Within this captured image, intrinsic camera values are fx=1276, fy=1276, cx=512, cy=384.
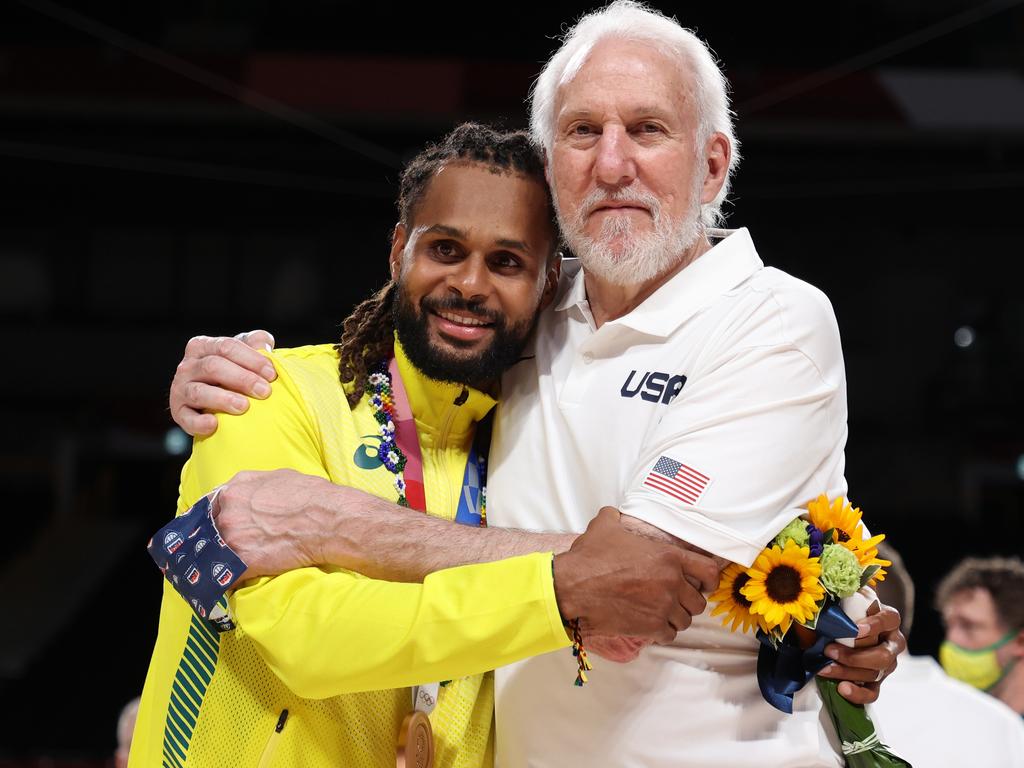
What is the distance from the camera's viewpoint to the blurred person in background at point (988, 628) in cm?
480

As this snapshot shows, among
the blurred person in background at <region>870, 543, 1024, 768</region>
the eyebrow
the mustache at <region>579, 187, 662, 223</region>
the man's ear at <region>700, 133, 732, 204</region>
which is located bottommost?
the blurred person in background at <region>870, 543, 1024, 768</region>

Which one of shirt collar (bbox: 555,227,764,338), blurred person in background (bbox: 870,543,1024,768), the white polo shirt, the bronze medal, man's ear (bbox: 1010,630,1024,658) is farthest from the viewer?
man's ear (bbox: 1010,630,1024,658)

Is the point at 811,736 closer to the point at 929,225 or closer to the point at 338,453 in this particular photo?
the point at 338,453

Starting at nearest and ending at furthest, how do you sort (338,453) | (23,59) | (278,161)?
(338,453)
(23,59)
(278,161)

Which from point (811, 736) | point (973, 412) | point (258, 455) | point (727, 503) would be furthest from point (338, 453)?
point (973, 412)

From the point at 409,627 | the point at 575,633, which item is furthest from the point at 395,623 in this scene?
the point at 575,633

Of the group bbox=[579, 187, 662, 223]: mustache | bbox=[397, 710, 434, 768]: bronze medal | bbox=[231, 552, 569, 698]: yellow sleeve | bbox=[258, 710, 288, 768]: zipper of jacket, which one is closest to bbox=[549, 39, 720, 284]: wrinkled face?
bbox=[579, 187, 662, 223]: mustache

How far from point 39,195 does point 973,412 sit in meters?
5.95

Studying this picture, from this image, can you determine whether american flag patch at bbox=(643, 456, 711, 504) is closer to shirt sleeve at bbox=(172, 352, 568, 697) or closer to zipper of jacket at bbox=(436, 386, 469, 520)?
shirt sleeve at bbox=(172, 352, 568, 697)

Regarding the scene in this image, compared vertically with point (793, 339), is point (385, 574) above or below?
below

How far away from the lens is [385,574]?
2129mm

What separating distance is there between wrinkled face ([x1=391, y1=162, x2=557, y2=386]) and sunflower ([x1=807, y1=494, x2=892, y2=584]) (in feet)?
2.17

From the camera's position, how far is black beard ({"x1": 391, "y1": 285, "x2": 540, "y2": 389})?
2.40 m

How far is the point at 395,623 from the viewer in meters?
1.98
